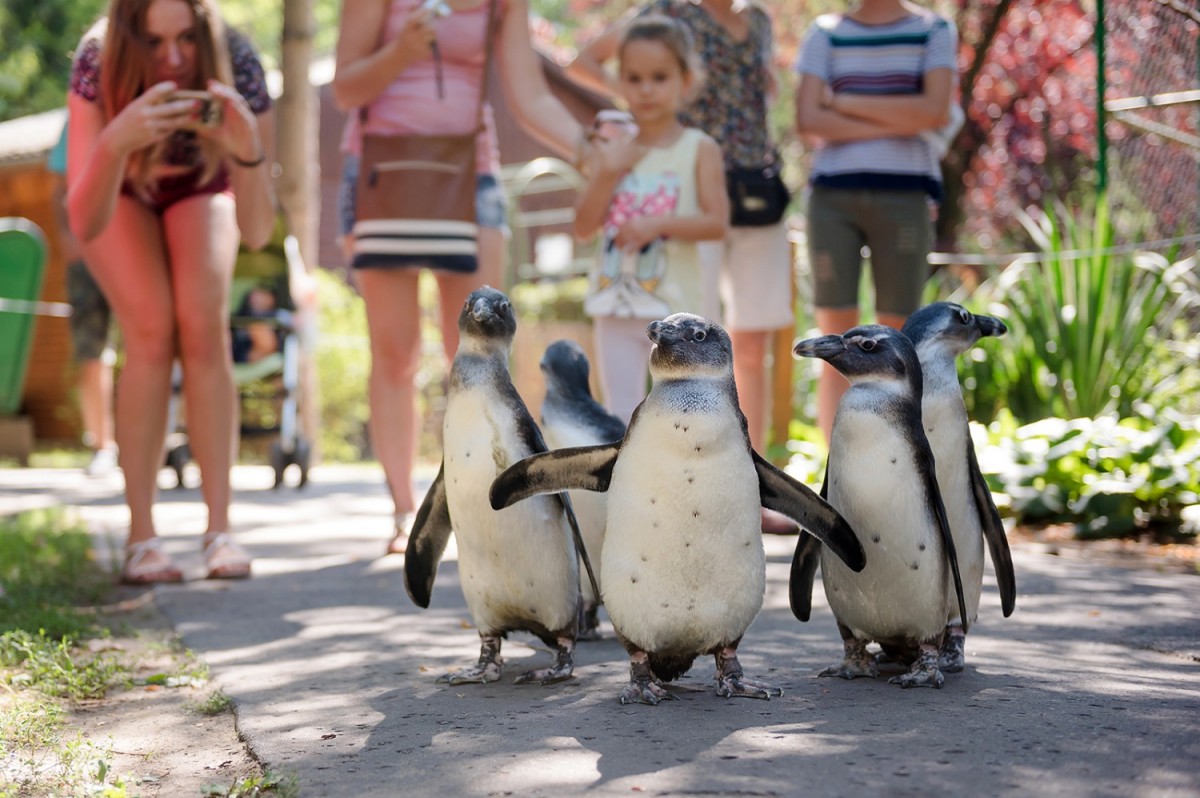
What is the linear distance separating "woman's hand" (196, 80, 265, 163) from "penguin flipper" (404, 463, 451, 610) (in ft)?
6.09

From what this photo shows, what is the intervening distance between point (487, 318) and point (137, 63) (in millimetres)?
2207

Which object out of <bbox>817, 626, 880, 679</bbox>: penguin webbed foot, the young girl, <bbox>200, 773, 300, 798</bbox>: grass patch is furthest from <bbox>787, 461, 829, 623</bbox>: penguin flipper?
the young girl

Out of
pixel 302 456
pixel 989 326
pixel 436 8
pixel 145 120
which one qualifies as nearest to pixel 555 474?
pixel 989 326

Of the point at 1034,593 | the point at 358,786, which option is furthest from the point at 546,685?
the point at 1034,593

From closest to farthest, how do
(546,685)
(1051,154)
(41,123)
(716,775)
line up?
(716,775), (546,685), (1051,154), (41,123)

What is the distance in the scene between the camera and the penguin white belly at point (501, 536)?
3.08 meters

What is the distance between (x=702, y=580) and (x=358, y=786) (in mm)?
834

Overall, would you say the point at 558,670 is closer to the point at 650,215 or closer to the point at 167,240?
the point at 650,215

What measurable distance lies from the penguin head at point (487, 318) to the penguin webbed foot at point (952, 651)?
3.86ft

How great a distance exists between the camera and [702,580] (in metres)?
2.82

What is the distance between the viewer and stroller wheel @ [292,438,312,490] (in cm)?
856

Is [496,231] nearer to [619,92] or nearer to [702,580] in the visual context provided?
[619,92]

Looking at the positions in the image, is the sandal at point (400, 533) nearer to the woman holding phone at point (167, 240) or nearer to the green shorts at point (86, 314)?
the woman holding phone at point (167, 240)

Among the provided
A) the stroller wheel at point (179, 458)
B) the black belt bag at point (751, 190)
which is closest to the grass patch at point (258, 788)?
the black belt bag at point (751, 190)
